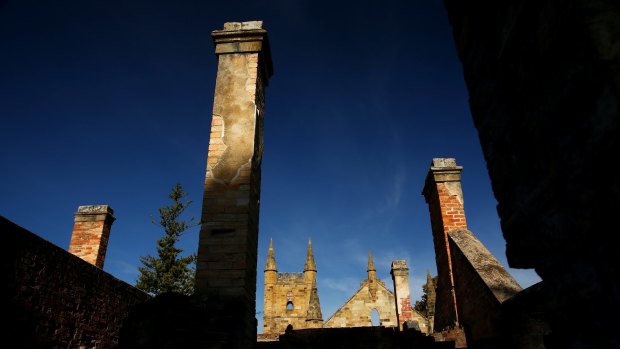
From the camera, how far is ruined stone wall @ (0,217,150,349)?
4969 mm

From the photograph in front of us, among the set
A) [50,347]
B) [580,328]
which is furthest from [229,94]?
[580,328]

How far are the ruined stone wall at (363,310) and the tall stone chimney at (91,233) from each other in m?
27.9

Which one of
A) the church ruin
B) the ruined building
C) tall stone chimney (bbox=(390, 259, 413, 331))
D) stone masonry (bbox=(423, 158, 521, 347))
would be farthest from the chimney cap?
the ruined building

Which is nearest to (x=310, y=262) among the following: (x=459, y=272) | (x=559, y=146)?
(x=459, y=272)

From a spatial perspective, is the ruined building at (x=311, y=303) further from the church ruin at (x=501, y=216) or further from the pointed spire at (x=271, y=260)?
the church ruin at (x=501, y=216)

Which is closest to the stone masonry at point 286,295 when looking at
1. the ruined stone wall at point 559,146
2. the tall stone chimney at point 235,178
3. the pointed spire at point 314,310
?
the pointed spire at point 314,310

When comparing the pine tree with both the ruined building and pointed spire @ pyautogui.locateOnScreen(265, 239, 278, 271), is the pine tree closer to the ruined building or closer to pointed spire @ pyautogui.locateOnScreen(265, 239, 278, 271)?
the ruined building

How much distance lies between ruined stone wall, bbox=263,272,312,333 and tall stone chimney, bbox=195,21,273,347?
4046cm

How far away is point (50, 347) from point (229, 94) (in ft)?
15.0

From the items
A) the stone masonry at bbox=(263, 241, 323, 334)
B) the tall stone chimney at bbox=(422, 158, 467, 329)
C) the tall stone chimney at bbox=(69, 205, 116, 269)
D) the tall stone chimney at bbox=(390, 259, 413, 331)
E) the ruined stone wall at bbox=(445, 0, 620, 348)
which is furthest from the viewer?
the stone masonry at bbox=(263, 241, 323, 334)

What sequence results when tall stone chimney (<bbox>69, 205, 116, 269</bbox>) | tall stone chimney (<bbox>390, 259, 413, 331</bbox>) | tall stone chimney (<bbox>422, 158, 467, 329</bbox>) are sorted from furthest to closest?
tall stone chimney (<bbox>390, 259, 413, 331</bbox>)
tall stone chimney (<bbox>69, 205, 116, 269</bbox>)
tall stone chimney (<bbox>422, 158, 467, 329</bbox>)

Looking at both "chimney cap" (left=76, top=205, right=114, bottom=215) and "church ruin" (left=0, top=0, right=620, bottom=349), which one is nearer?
"church ruin" (left=0, top=0, right=620, bottom=349)

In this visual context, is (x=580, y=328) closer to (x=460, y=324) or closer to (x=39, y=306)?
(x=460, y=324)

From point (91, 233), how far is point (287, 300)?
120 ft
